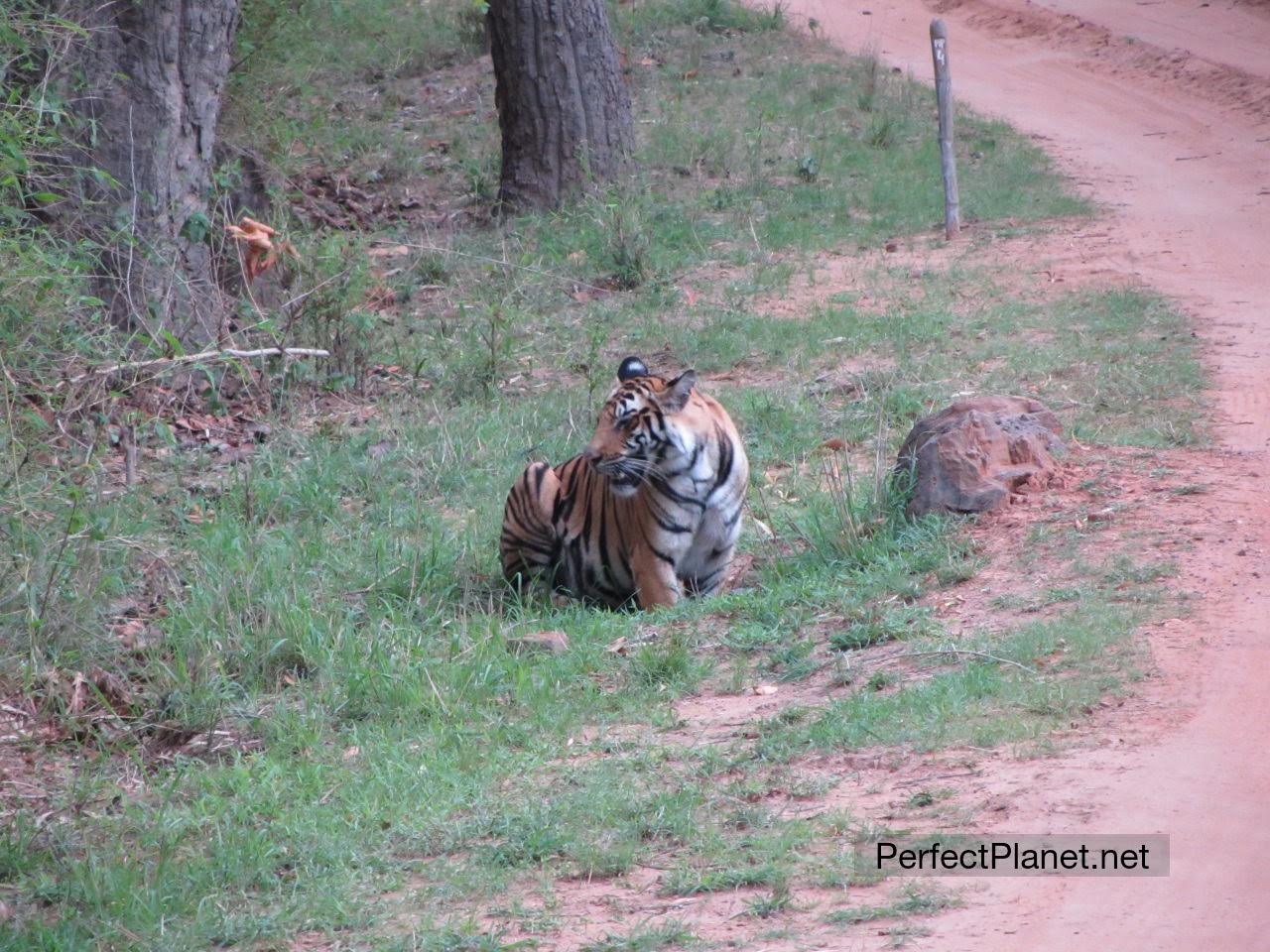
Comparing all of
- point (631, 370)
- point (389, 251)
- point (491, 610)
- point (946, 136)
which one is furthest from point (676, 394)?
point (389, 251)

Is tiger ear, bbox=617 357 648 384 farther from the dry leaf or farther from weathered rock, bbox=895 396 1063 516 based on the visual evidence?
the dry leaf

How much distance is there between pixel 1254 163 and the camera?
573 inches

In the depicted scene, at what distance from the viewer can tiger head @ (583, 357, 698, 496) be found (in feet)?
23.8

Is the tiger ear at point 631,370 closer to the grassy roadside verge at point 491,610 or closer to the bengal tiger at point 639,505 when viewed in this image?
the bengal tiger at point 639,505

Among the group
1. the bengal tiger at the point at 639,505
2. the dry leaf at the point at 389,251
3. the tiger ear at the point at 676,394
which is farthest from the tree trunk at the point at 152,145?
the tiger ear at the point at 676,394

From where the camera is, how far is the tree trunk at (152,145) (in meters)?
9.91

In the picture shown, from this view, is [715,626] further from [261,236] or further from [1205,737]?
[261,236]

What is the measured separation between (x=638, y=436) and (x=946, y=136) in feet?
21.9

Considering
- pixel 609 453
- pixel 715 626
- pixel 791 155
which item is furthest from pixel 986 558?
pixel 791 155

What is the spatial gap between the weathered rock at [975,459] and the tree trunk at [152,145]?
5.07 metres

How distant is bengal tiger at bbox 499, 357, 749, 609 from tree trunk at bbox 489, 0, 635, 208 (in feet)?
21.2

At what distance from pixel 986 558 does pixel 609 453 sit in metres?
1.84

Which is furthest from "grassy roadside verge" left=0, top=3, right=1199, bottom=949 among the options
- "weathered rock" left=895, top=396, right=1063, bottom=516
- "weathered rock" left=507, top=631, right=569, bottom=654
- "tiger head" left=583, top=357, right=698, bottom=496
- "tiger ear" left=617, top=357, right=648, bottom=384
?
"tiger ear" left=617, top=357, right=648, bottom=384

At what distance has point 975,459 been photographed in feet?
23.5
